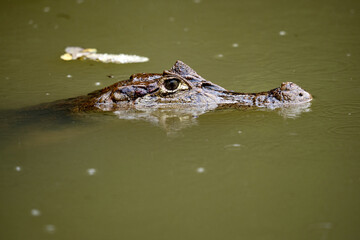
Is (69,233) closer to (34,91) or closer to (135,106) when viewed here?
(135,106)

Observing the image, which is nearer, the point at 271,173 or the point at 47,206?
the point at 47,206

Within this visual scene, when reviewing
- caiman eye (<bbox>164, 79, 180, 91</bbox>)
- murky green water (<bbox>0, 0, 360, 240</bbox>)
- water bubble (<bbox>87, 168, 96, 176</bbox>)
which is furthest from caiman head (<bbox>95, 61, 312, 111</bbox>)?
water bubble (<bbox>87, 168, 96, 176</bbox>)

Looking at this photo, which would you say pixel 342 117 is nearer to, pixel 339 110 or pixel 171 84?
pixel 339 110

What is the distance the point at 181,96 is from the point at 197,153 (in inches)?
50.2

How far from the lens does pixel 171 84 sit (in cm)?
573

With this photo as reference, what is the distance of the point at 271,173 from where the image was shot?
432 cm

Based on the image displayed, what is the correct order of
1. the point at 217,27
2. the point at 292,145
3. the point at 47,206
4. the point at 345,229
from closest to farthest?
the point at 345,229 < the point at 47,206 < the point at 292,145 < the point at 217,27

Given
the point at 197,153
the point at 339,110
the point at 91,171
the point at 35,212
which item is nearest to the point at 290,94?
the point at 339,110

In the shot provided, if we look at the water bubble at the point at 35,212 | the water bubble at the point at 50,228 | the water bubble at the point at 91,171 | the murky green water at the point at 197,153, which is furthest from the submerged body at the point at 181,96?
the water bubble at the point at 50,228

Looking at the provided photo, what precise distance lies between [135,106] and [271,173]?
2.20 metres

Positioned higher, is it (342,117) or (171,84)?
(171,84)

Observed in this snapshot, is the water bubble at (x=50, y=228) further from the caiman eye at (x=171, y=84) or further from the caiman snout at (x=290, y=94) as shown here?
the caiman snout at (x=290, y=94)

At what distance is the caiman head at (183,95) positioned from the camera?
574cm

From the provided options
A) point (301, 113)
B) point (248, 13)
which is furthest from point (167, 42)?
point (301, 113)
